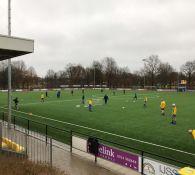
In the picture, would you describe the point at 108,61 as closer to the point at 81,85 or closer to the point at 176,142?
the point at 81,85

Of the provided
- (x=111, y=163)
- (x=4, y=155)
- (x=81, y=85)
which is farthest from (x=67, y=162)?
(x=81, y=85)

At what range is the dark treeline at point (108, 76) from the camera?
131 m

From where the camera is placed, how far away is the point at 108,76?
14262cm

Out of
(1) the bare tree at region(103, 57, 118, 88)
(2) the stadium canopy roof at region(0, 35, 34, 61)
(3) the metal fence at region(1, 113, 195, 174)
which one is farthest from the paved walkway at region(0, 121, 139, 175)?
(1) the bare tree at region(103, 57, 118, 88)

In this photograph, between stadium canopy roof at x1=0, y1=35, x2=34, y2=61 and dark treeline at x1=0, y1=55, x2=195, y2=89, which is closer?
stadium canopy roof at x1=0, y1=35, x2=34, y2=61

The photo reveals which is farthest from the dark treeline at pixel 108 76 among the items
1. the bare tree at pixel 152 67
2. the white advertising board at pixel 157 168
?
the white advertising board at pixel 157 168

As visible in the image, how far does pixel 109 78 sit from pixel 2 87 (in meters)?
48.8

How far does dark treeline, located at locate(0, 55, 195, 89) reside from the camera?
429ft

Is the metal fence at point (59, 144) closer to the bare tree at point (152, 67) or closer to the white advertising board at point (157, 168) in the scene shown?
the white advertising board at point (157, 168)

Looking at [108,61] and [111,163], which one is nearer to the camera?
[111,163]

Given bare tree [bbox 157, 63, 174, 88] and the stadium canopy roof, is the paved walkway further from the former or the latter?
bare tree [bbox 157, 63, 174, 88]

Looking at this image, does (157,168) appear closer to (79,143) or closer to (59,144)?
(79,143)

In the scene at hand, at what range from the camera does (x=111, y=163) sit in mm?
12766

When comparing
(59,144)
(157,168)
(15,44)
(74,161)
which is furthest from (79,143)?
(15,44)
